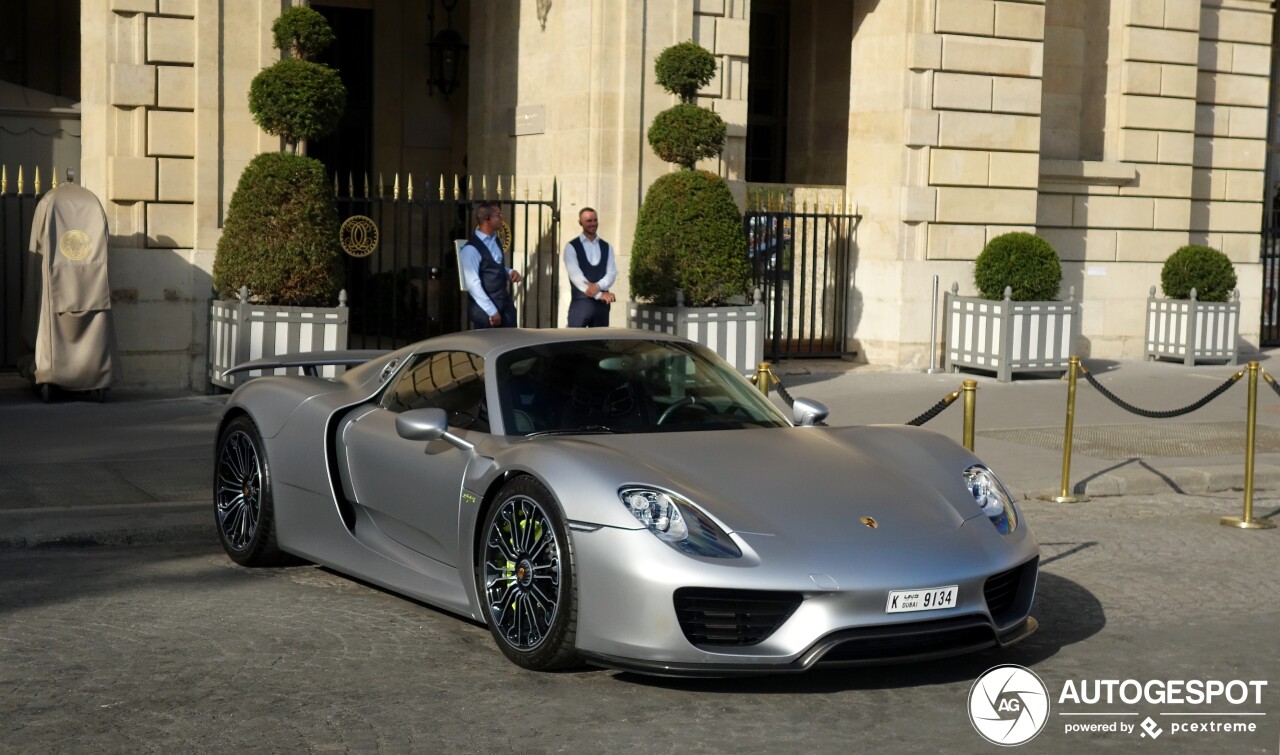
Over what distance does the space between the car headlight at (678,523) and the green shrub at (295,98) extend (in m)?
8.90

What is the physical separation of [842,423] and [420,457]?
7.18 m

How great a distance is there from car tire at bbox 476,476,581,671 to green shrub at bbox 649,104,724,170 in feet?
32.3

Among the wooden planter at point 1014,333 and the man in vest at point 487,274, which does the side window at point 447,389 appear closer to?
the man in vest at point 487,274

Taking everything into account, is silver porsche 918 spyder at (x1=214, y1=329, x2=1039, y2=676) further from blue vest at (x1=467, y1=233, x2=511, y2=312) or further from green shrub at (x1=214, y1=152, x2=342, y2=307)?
green shrub at (x1=214, y1=152, x2=342, y2=307)

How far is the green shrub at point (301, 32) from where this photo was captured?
13773mm

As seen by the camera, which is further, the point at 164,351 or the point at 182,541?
the point at 164,351

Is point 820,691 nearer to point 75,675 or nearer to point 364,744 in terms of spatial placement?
point 364,744

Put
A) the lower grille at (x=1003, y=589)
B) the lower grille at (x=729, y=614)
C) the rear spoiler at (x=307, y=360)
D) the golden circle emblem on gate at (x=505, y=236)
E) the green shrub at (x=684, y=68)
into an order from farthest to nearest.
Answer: the golden circle emblem on gate at (x=505, y=236)
the green shrub at (x=684, y=68)
the rear spoiler at (x=307, y=360)
the lower grille at (x=1003, y=589)
the lower grille at (x=729, y=614)

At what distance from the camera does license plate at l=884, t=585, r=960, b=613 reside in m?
5.40

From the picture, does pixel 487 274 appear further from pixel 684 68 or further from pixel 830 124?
pixel 830 124

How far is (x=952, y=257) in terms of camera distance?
18391 mm

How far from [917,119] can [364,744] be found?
1431cm

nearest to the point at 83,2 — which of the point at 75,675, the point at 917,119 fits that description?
the point at 917,119

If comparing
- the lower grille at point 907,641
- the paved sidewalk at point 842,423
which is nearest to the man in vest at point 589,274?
the paved sidewalk at point 842,423
